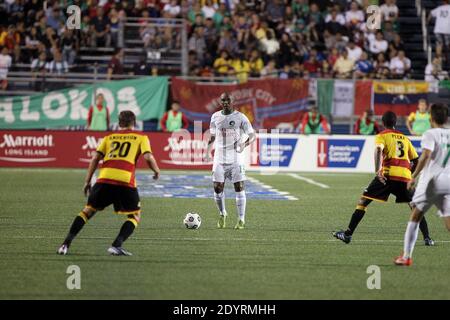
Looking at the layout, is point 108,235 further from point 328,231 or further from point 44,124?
point 44,124

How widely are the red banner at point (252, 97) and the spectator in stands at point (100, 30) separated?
10.5 feet

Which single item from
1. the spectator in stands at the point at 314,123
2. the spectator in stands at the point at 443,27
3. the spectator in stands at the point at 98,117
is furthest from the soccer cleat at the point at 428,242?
the spectator in stands at the point at 443,27

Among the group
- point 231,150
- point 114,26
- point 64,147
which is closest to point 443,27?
point 114,26

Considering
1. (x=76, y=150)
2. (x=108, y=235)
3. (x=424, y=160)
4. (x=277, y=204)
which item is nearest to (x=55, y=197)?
(x=277, y=204)

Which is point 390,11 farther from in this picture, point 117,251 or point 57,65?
point 117,251

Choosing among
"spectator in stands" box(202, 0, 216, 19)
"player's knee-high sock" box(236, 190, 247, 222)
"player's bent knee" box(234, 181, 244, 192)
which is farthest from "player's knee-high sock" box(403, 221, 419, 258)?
"spectator in stands" box(202, 0, 216, 19)

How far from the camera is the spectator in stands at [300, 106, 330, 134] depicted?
29.4 meters

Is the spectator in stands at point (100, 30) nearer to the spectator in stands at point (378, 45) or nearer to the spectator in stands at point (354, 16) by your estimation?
the spectator in stands at point (354, 16)

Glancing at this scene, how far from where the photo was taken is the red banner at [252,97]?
30.3m

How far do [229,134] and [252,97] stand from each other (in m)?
14.3

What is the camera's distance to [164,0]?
33094mm

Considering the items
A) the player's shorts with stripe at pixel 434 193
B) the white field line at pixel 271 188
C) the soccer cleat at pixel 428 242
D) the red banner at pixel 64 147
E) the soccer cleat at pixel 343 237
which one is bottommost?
the white field line at pixel 271 188

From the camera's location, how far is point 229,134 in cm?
1622

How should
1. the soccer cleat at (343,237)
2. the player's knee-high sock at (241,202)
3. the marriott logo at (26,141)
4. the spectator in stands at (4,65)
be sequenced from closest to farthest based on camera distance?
the soccer cleat at (343,237)
the player's knee-high sock at (241,202)
the marriott logo at (26,141)
the spectator in stands at (4,65)
